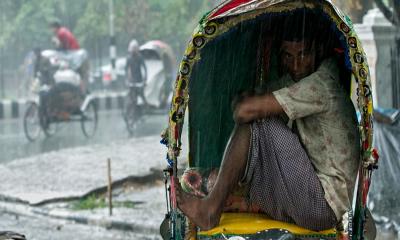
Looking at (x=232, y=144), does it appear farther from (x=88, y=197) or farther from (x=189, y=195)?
(x=88, y=197)

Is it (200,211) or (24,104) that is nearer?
(200,211)

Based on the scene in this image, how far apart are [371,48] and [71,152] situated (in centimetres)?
588

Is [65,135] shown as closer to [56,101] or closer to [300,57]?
[56,101]

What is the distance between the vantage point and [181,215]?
4.88 m

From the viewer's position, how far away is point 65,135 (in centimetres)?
1747

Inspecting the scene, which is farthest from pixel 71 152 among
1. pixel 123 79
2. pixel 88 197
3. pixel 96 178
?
pixel 123 79

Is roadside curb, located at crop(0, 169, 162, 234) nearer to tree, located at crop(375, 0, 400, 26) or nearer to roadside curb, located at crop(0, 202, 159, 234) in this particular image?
roadside curb, located at crop(0, 202, 159, 234)

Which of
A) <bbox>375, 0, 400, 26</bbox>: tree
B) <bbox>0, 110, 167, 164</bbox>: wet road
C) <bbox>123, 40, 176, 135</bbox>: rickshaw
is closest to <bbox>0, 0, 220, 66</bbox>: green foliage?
<bbox>0, 110, 167, 164</bbox>: wet road

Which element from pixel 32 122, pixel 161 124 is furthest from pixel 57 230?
pixel 161 124

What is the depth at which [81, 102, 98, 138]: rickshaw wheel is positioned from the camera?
17734mm

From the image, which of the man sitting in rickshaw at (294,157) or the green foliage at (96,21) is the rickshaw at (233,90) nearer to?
the man sitting in rickshaw at (294,157)

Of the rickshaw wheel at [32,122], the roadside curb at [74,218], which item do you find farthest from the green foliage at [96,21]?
the roadside curb at [74,218]

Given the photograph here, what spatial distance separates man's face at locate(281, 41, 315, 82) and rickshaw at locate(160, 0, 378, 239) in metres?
0.16

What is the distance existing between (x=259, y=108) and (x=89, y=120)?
44.9 feet
